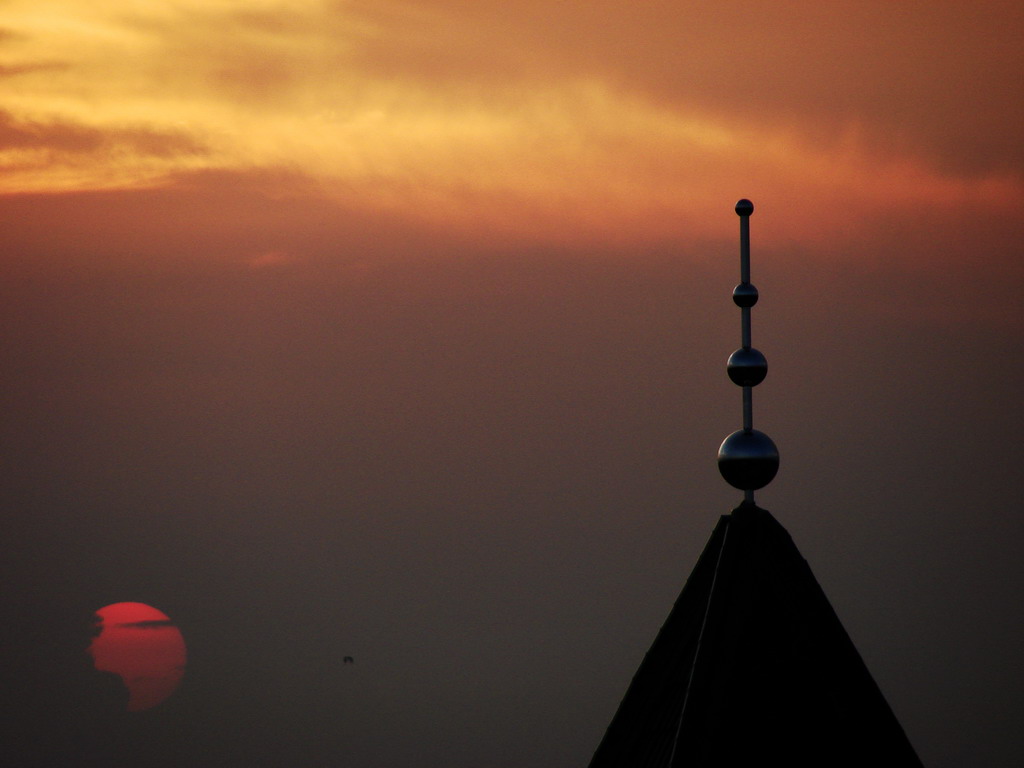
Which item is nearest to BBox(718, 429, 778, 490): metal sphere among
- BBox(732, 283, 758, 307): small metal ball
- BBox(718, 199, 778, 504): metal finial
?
→ BBox(718, 199, 778, 504): metal finial

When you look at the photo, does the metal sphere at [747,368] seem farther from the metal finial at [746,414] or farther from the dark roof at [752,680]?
the dark roof at [752,680]

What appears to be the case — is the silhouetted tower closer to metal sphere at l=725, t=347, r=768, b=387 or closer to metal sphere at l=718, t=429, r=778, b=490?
metal sphere at l=718, t=429, r=778, b=490

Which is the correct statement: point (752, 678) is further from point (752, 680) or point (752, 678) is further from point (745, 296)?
point (745, 296)

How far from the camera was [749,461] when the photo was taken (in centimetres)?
2006

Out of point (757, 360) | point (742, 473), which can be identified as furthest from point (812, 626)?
point (757, 360)

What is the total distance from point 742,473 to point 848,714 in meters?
3.32

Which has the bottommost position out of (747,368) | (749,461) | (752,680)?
(752,680)

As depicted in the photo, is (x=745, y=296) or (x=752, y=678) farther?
(x=745, y=296)

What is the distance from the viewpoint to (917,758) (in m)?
18.3

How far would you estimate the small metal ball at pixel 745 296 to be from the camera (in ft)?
69.0

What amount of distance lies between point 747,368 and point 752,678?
428cm

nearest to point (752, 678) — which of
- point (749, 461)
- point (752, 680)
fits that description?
point (752, 680)

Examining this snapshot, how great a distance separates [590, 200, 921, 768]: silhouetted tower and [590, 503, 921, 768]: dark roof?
11mm

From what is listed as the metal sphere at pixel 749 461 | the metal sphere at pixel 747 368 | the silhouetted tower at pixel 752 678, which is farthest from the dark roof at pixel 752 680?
the metal sphere at pixel 747 368
